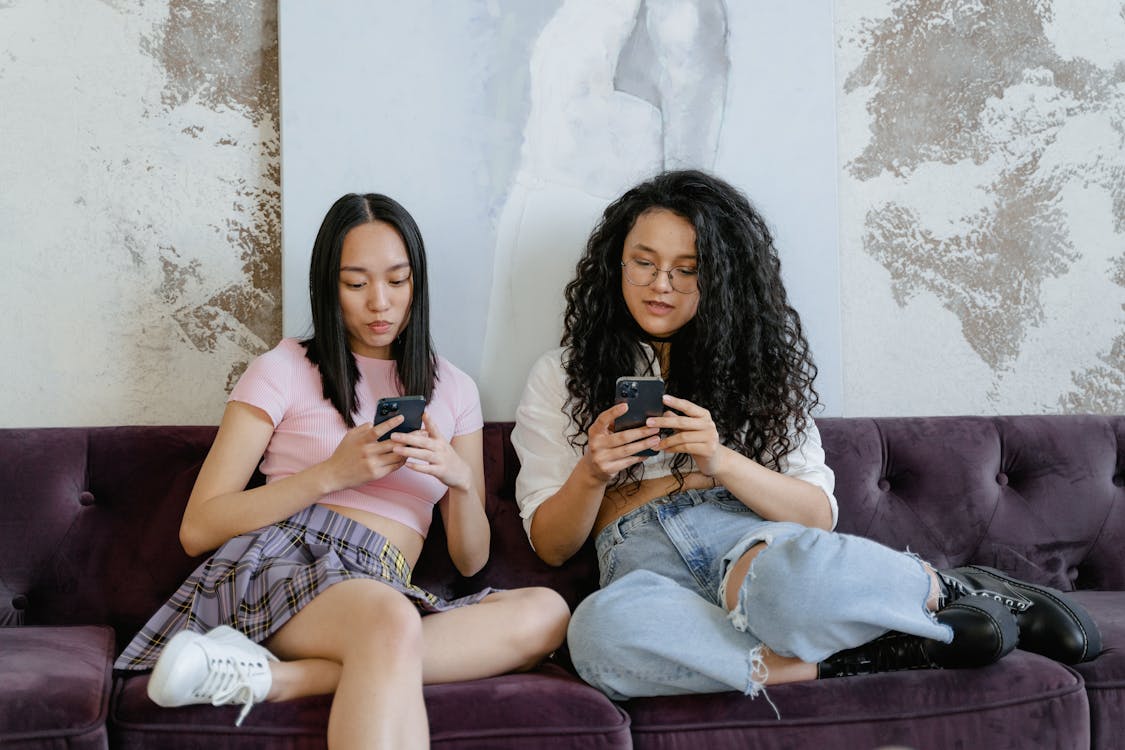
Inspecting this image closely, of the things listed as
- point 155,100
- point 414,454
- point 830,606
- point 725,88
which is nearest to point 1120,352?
point 725,88

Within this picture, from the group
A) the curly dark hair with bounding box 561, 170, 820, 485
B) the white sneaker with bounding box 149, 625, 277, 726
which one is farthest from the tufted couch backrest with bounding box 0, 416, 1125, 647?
the white sneaker with bounding box 149, 625, 277, 726

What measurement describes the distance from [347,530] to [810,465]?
96cm

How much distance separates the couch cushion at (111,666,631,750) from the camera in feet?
4.79

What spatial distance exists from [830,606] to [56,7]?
6.85ft

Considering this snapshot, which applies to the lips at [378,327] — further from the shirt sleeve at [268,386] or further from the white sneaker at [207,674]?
the white sneaker at [207,674]

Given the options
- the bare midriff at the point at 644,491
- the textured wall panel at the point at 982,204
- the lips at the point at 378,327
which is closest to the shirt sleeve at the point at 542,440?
the bare midriff at the point at 644,491

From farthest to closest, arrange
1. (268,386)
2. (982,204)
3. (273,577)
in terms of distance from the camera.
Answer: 1. (982,204)
2. (268,386)
3. (273,577)

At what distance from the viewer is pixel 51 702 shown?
1439 mm

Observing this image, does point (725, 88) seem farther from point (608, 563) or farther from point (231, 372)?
point (231, 372)

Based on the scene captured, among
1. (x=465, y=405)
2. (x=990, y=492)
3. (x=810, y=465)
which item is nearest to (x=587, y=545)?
(x=465, y=405)

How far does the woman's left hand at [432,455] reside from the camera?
1.80m

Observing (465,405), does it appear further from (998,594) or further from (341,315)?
(998,594)

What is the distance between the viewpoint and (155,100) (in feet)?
7.50

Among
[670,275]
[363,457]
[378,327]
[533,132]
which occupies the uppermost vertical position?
[533,132]
